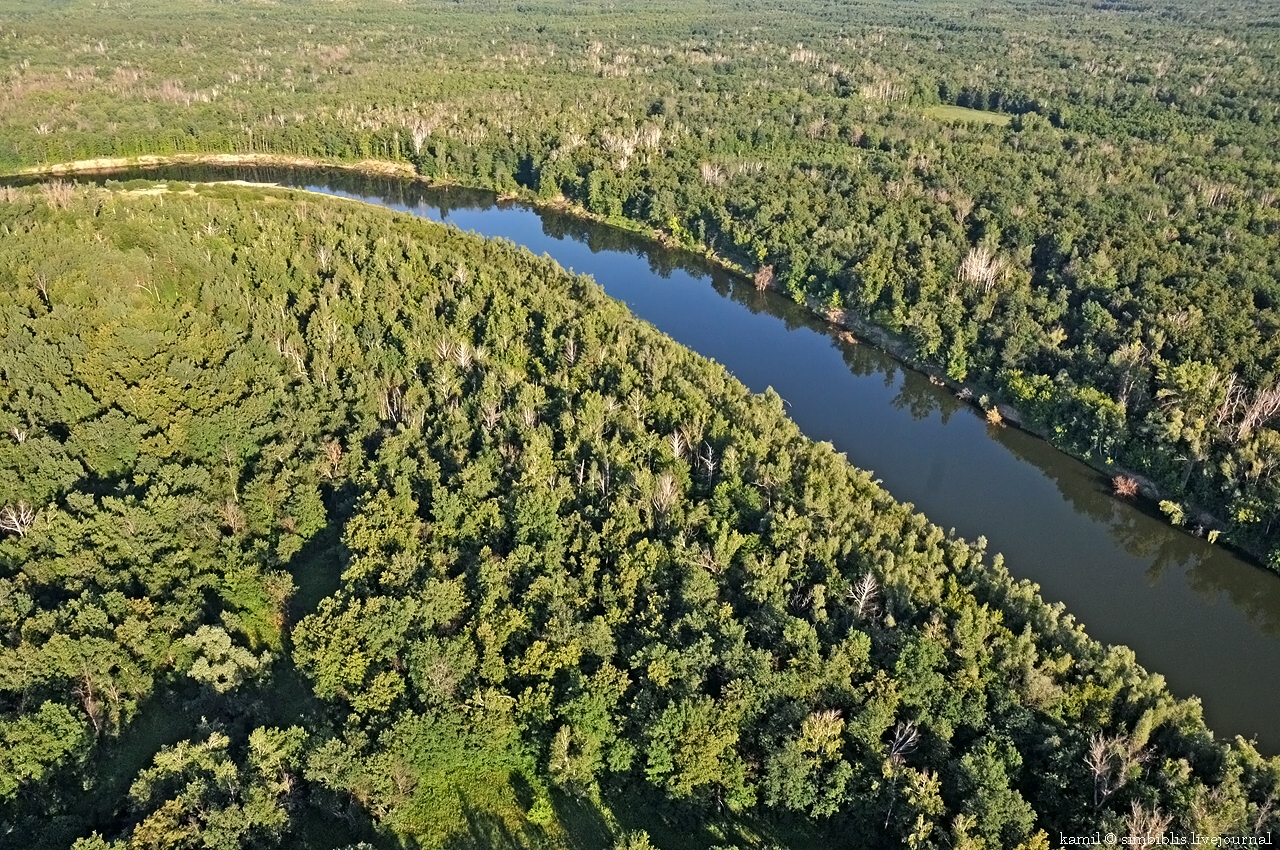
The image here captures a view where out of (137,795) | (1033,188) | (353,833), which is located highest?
(1033,188)

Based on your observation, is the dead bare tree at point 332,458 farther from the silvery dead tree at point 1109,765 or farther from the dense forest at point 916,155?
the dense forest at point 916,155

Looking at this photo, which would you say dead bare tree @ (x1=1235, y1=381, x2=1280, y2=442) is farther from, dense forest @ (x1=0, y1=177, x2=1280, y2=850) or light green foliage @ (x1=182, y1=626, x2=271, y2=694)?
light green foliage @ (x1=182, y1=626, x2=271, y2=694)

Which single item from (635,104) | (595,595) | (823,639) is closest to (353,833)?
(595,595)

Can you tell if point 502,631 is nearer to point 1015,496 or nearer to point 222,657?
point 222,657

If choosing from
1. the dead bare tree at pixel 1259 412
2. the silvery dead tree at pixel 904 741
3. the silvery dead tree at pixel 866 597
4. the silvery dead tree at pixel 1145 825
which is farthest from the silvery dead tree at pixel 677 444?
the dead bare tree at pixel 1259 412

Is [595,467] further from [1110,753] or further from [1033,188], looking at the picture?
[1033,188]

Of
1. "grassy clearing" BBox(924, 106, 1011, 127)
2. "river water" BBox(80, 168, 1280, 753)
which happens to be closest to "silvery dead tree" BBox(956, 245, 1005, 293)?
"river water" BBox(80, 168, 1280, 753)
